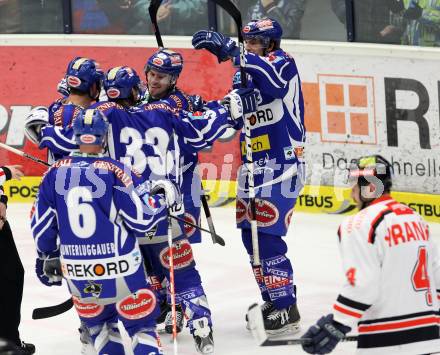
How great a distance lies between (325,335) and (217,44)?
2.75m

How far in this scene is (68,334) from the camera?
7086 mm

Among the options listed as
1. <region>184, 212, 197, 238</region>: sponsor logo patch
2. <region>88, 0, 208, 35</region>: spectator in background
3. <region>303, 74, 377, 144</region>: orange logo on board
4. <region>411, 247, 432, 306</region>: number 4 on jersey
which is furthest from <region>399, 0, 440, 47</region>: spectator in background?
<region>411, 247, 432, 306</region>: number 4 on jersey

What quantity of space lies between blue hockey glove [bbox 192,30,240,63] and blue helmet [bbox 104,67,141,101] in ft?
1.66

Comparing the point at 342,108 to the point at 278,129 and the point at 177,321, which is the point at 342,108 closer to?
the point at 278,129

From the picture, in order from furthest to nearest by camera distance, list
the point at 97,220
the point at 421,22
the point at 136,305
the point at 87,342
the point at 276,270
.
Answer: the point at 421,22
the point at 276,270
the point at 87,342
the point at 136,305
the point at 97,220

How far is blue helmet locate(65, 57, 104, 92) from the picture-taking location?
20.8 ft


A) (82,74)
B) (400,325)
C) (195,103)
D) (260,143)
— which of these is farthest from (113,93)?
(400,325)

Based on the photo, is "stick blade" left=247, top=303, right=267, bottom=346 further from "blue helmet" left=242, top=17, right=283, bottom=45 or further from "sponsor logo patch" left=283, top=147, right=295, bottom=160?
"blue helmet" left=242, top=17, right=283, bottom=45

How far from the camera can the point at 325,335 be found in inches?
173

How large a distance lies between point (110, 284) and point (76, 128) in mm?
733

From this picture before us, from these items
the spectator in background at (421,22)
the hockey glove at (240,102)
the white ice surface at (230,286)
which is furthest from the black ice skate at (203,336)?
the spectator in background at (421,22)

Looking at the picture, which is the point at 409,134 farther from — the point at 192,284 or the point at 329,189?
the point at 192,284

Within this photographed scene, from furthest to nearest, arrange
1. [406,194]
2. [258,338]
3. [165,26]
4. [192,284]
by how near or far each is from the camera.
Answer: [165,26] < [406,194] < [192,284] < [258,338]

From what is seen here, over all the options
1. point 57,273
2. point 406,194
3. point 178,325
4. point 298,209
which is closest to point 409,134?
point 406,194
